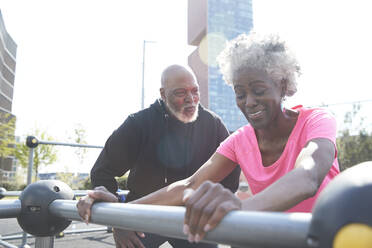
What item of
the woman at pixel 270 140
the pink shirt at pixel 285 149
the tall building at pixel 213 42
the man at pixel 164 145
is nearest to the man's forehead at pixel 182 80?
the man at pixel 164 145

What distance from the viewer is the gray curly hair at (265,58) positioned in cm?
151

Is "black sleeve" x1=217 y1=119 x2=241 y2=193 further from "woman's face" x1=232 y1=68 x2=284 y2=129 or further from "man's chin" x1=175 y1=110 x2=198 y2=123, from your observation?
"woman's face" x1=232 y1=68 x2=284 y2=129

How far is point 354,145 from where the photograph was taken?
43.8ft

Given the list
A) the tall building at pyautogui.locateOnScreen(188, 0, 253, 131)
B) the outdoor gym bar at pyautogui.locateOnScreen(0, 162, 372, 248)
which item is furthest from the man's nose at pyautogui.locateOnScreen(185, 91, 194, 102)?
the tall building at pyautogui.locateOnScreen(188, 0, 253, 131)

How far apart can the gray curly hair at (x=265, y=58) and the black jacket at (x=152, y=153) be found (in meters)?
0.89

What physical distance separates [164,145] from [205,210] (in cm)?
170

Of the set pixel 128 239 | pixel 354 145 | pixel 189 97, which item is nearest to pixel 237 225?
pixel 128 239

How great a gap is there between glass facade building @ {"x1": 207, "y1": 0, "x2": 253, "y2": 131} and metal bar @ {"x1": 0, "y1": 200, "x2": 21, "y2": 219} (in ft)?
217

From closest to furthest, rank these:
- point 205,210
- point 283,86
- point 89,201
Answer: point 205,210
point 89,201
point 283,86

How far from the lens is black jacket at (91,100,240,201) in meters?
2.39

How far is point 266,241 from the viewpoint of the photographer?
61cm

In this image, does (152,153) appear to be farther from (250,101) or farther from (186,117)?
(250,101)

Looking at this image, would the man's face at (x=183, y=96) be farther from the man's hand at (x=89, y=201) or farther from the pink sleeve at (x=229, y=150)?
the man's hand at (x=89, y=201)

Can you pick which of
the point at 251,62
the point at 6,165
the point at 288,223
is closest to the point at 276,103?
the point at 251,62
